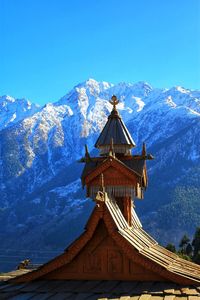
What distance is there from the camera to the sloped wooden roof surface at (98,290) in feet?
50.7

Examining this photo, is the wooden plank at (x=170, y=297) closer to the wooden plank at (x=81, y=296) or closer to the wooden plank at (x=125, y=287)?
the wooden plank at (x=125, y=287)

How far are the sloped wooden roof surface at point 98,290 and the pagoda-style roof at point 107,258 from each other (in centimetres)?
26

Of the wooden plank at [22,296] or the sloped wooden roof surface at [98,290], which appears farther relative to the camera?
the wooden plank at [22,296]

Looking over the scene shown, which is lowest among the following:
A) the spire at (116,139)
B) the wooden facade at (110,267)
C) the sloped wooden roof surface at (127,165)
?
the wooden facade at (110,267)

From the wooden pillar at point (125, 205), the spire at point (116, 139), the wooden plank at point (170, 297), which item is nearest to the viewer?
the wooden plank at point (170, 297)

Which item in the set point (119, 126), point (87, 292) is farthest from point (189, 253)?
point (87, 292)

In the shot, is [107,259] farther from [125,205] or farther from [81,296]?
[125,205]

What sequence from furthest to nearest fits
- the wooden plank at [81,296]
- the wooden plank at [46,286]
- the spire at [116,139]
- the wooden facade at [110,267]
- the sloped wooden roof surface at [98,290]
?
the spire at [116,139] → the wooden plank at [46,286] → the wooden facade at [110,267] → the wooden plank at [81,296] → the sloped wooden roof surface at [98,290]

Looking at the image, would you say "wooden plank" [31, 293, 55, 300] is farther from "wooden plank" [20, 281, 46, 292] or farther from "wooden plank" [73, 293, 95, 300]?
"wooden plank" [73, 293, 95, 300]

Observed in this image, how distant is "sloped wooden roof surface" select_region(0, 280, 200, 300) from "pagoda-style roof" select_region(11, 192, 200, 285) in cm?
26

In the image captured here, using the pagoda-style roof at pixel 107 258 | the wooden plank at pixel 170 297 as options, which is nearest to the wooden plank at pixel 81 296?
the pagoda-style roof at pixel 107 258

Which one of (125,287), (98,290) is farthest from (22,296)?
(125,287)

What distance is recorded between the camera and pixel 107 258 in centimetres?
1747

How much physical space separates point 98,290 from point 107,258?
4.53ft
